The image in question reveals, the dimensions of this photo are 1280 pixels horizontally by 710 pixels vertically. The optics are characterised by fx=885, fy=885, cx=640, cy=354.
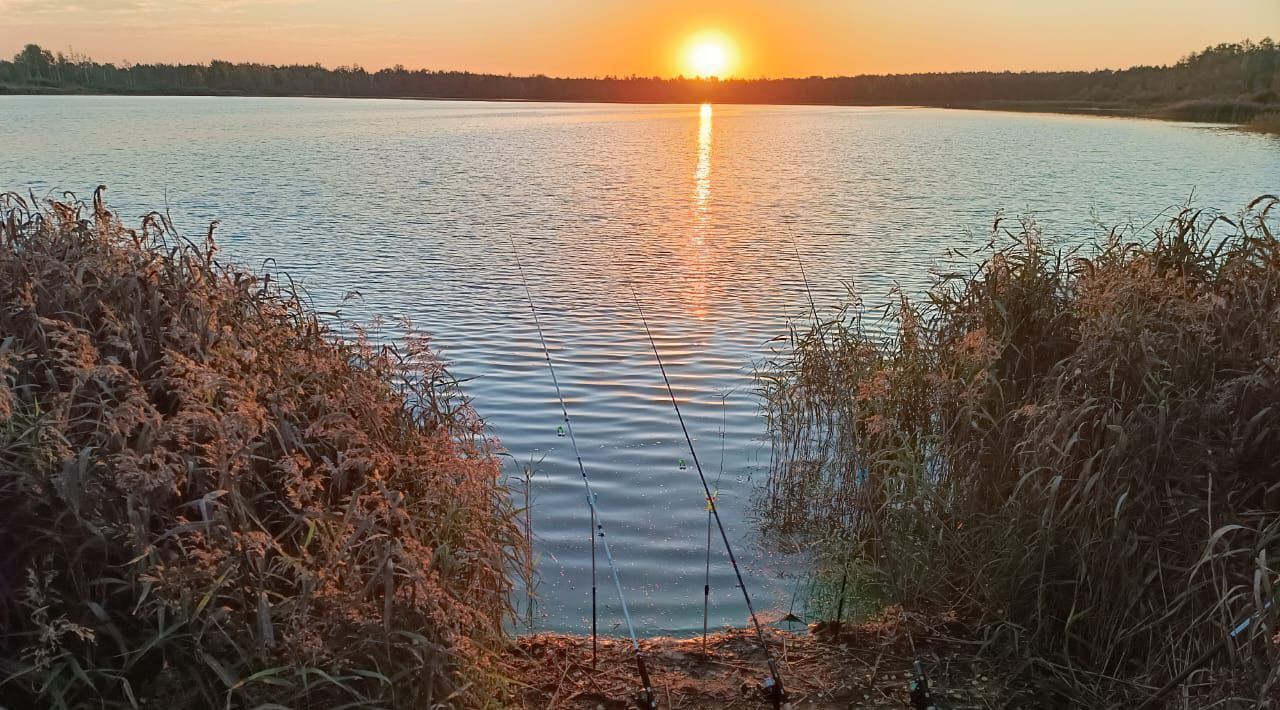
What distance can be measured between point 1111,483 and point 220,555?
3426mm

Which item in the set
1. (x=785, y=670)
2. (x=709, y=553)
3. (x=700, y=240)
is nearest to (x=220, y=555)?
(x=785, y=670)

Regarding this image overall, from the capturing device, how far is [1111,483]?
3.71m

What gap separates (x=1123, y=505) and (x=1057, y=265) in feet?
8.06

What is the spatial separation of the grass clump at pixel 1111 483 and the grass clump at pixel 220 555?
2.27m

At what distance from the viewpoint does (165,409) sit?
381 centimetres

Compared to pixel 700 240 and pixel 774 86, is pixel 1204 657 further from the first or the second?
pixel 774 86

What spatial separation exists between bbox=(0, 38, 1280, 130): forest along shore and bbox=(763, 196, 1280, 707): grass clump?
224 feet

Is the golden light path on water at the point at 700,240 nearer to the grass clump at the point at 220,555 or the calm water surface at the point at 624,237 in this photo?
the calm water surface at the point at 624,237

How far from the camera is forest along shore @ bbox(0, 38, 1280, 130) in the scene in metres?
71.8

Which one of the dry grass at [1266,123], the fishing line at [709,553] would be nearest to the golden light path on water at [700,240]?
the fishing line at [709,553]

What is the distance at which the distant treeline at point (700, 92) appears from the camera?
7500cm

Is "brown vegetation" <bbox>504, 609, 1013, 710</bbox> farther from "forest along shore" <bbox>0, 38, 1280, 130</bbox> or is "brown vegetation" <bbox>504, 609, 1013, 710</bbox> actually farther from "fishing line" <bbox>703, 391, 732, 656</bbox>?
"forest along shore" <bbox>0, 38, 1280, 130</bbox>

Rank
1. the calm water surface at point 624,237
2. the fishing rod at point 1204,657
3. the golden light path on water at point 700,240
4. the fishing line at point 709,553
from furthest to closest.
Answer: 1. the golden light path on water at point 700,240
2. the calm water surface at point 624,237
3. the fishing line at point 709,553
4. the fishing rod at point 1204,657

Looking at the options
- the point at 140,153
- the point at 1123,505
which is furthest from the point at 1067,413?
the point at 140,153
